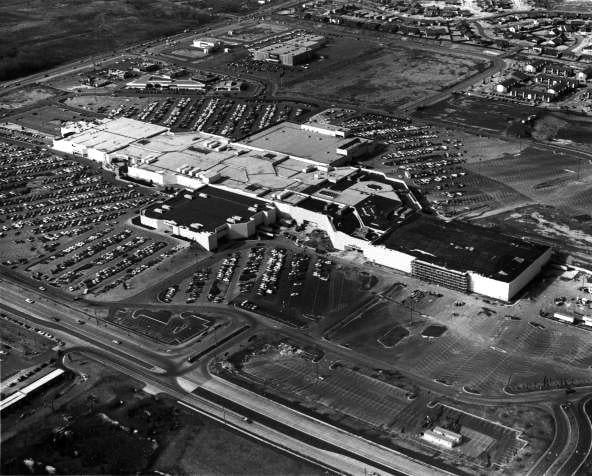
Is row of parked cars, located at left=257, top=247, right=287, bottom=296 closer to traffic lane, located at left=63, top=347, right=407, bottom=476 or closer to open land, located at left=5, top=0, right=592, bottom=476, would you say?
open land, located at left=5, top=0, right=592, bottom=476

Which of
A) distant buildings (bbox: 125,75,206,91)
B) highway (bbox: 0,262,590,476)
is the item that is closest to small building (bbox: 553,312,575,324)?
highway (bbox: 0,262,590,476)

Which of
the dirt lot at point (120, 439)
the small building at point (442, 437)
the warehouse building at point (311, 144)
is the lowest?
the small building at point (442, 437)

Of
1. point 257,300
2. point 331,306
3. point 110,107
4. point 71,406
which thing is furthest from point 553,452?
point 110,107

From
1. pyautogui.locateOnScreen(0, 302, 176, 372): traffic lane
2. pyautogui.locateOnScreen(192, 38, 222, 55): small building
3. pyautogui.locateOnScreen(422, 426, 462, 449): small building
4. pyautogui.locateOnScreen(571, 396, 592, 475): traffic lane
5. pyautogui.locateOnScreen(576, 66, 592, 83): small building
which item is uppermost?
pyautogui.locateOnScreen(192, 38, 222, 55): small building

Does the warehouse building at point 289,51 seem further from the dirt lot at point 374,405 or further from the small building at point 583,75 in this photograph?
the dirt lot at point 374,405

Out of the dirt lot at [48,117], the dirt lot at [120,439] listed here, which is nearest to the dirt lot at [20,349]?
A: the dirt lot at [120,439]

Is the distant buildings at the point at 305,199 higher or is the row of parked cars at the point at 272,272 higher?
the distant buildings at the point at 305,199
